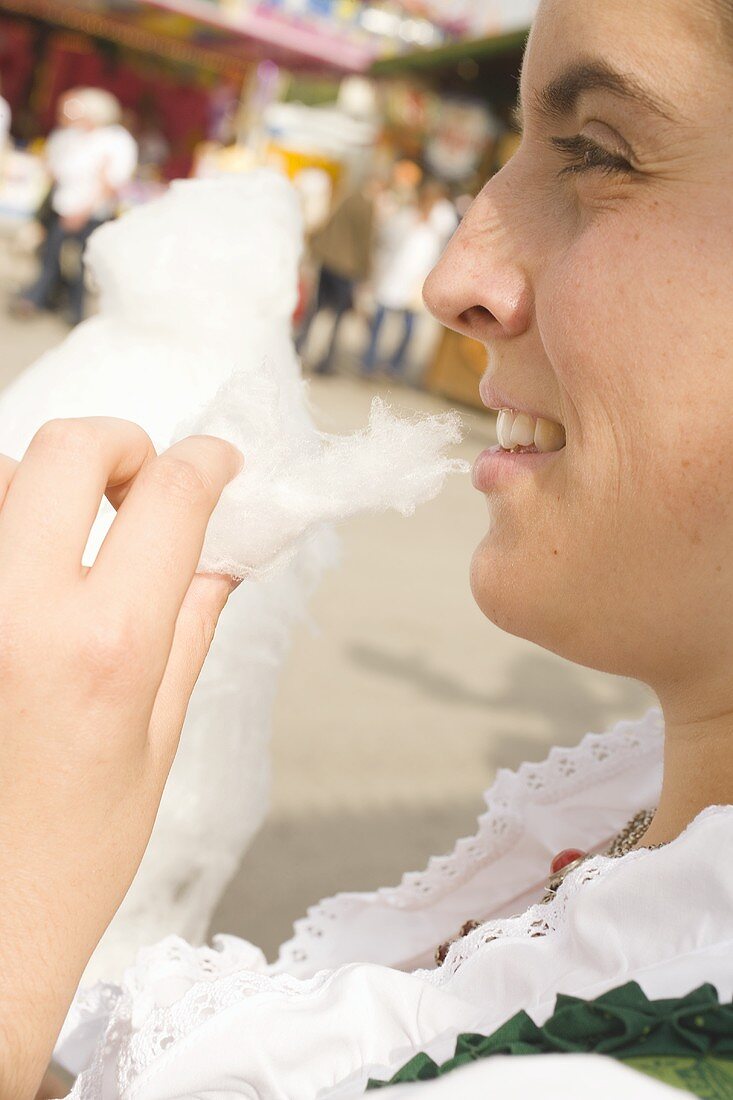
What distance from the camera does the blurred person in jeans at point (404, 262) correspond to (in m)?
9.44

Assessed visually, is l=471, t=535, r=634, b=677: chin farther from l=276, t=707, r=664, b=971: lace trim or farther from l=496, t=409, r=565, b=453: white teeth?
l=276, t=707, r=664, b=971: lace trim

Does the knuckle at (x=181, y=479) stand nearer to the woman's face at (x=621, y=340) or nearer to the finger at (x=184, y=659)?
the finger at (x=184, y=659)

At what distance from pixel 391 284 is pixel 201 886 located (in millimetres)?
8466

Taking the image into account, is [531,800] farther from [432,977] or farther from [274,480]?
[274,480]

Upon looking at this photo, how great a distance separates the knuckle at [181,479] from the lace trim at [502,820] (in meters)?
0.85

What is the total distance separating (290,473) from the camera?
0.99 meters

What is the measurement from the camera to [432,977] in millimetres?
935

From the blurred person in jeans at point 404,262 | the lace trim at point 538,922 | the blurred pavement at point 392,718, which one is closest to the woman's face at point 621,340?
the lace trim at point 538,922

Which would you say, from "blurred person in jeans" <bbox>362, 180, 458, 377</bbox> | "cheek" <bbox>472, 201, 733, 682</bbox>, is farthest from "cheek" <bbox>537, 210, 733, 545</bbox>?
"blurred person in jeans" <bbox>362, 180, 458, 377</bbox>

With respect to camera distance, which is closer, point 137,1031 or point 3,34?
point 137,1031

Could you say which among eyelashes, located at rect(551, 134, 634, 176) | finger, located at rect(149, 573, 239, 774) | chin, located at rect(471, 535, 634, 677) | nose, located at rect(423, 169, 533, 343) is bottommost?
finger, located at rect(149, 573, 239, 774)

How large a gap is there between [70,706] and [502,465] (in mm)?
525

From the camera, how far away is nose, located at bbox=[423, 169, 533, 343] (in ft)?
3.40

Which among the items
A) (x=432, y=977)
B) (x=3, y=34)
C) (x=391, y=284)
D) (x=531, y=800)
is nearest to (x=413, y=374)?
(x=391, y=284)
